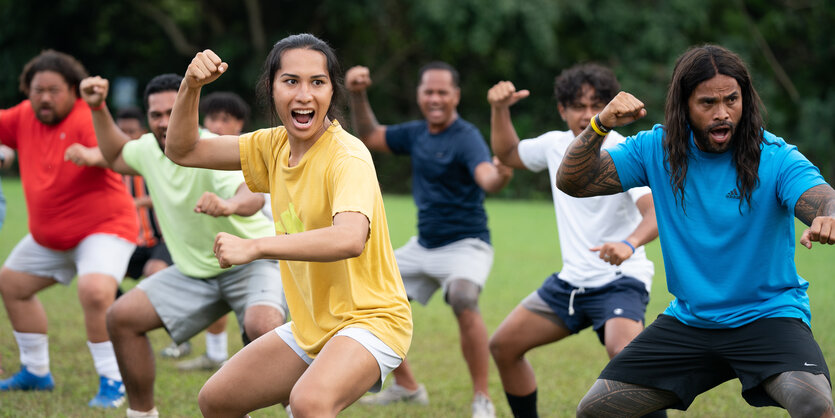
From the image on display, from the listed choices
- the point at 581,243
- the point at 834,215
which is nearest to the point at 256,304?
the point at 581,243

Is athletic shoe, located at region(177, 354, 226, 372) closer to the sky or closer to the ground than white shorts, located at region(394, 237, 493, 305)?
closer to the ground

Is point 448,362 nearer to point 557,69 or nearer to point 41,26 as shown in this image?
point 557,69

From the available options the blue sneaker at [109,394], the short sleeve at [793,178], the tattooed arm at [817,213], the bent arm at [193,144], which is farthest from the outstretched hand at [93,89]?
the tattooed arm at [817,213]

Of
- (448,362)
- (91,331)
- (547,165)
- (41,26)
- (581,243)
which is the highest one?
(41,26)

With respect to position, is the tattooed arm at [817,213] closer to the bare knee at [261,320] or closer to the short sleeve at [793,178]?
the short sleeve at [793,178]

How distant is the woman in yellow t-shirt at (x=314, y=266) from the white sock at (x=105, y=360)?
8.36 feet

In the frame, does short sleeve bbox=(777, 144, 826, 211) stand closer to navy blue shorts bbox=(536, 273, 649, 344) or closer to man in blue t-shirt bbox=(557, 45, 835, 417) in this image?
man in blue t-shirt bbox=(557, 45, 835, 417)

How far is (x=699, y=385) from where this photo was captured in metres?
3.95

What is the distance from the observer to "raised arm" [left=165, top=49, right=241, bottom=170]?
394 centimetres

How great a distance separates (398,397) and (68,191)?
2.87 m

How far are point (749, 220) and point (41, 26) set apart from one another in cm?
2939

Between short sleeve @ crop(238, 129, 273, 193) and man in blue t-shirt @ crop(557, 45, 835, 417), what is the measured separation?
56.6 inches

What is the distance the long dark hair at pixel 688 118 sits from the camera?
3.81 metres

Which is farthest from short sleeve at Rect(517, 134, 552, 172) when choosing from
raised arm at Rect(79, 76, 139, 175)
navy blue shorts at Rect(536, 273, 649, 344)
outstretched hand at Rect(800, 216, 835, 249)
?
raised arm at Rect(79, 76, 139, 175)
